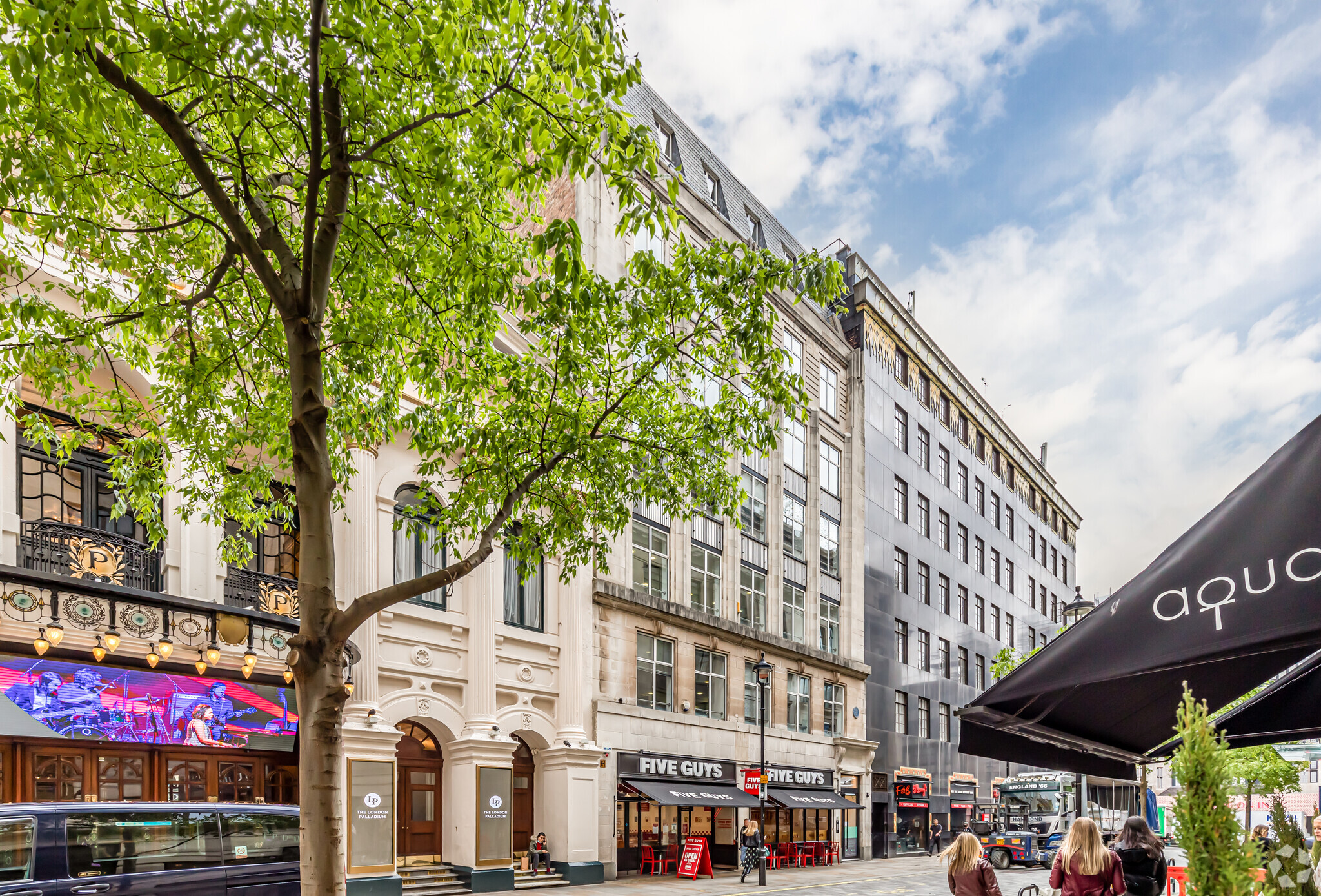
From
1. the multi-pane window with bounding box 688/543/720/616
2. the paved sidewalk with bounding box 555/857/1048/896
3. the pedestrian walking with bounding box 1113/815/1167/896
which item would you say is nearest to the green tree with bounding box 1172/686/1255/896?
the pedestrian walking with bounding box 1113/815/1167/896

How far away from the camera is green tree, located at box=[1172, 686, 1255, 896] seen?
290 centimetres

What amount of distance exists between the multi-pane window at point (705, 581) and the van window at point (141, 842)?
20.1 m

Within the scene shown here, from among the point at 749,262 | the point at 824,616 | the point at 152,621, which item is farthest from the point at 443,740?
the point at 824,616

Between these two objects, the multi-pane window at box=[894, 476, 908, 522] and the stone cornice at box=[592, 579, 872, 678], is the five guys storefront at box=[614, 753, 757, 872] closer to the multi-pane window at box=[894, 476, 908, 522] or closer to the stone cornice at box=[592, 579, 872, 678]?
the stone cornice at box=[592, 579, 872, 678]

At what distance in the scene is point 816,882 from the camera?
1044 inches

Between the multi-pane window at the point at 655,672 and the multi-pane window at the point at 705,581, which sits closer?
the multi-pane window at the point at 655,672

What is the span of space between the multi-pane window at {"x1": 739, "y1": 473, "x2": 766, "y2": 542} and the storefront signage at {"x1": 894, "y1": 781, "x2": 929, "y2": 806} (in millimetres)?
14193

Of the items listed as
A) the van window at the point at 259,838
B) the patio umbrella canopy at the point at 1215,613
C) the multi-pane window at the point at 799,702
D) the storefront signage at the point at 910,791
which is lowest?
the storefront signage at the point at 910,791

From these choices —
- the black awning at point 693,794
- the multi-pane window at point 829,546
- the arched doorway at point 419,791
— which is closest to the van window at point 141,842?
the arched doorway at point 419,791

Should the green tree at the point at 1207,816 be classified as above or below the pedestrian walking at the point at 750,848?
above

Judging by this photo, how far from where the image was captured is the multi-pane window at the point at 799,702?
113ft

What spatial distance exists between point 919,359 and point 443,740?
3335cm

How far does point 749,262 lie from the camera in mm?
10398

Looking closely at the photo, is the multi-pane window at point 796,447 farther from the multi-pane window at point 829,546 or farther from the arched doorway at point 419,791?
the arched doorway at point 419,791
